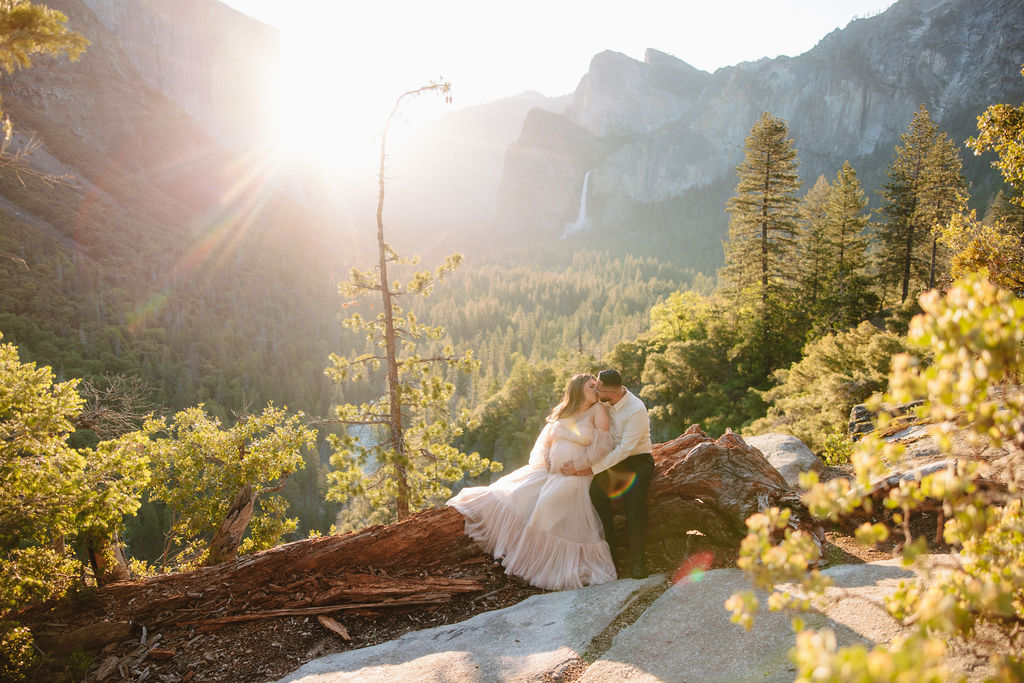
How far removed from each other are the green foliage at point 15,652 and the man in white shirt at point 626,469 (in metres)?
6.37

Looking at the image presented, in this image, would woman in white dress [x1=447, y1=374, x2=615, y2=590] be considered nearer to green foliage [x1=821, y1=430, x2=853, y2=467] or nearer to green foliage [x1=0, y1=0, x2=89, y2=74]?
green foliage [x1=821, y1=430, x2=853, y2=467]

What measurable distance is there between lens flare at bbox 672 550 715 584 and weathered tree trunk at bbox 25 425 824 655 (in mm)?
138

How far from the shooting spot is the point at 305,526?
2768 inches

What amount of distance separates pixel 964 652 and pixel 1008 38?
190 metres

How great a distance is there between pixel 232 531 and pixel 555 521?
20.4 ft

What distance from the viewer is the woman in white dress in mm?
6148

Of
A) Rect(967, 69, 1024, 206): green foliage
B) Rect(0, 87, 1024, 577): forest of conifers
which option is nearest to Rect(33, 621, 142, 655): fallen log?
Rect(0, 87, 1024, 577): forest of conifers

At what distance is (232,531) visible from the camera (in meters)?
8.90

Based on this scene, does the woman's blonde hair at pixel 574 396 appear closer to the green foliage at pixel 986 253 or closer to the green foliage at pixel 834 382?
the green foliage at pixel 986 253

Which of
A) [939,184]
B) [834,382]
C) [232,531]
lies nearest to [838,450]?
[834,382]

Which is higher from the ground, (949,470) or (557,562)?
(949,470)

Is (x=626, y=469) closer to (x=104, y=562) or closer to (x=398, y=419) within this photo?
(x=398, y=419)

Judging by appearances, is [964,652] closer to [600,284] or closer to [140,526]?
[140,526]

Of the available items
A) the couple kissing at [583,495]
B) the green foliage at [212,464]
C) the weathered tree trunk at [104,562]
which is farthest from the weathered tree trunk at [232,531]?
the couple kissing at [583,495]
